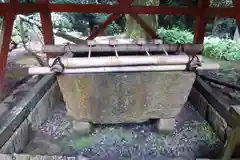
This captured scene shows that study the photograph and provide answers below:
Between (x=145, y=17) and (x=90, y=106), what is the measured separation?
15.8ft

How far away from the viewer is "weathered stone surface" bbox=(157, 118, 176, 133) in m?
2.64

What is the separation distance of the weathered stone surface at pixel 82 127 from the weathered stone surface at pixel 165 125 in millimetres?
777

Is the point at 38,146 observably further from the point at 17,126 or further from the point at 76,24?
the point at 76,24

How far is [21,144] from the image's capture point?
97.3 inches

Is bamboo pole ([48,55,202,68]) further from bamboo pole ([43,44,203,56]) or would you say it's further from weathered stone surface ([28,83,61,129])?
weathered stone surface ([28,83,61,129])

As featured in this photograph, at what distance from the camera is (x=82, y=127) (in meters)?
2.62

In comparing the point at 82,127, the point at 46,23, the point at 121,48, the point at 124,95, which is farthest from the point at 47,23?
the point at 124,95

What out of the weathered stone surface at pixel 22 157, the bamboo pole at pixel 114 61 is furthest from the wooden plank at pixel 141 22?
the weathered stone surface at pixel 22 157

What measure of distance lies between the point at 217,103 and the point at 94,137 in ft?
4.92

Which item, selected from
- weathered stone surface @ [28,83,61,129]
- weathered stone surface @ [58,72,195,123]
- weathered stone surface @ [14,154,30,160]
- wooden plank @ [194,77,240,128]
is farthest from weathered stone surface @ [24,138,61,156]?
wooden plank @ [194,77,240,128]

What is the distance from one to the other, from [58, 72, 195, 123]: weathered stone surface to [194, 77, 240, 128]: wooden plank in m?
0.52

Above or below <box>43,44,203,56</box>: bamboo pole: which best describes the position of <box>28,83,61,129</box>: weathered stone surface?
below

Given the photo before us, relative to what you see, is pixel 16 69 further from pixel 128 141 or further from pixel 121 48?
pixel 128 141

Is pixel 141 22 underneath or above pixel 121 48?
above
